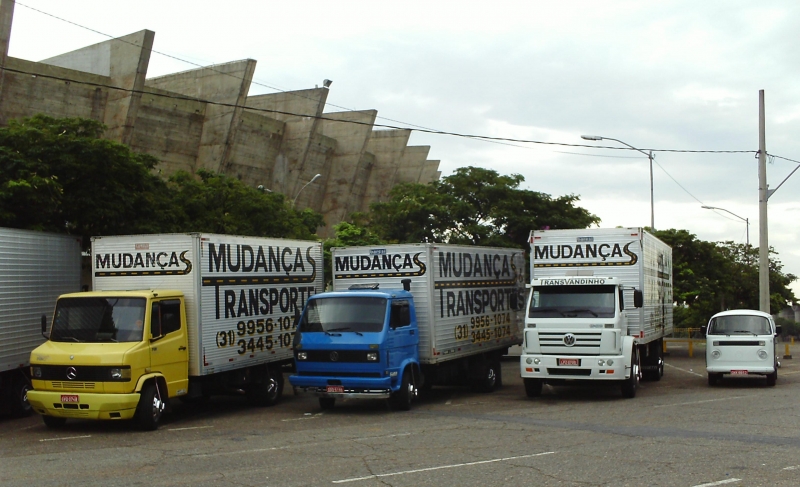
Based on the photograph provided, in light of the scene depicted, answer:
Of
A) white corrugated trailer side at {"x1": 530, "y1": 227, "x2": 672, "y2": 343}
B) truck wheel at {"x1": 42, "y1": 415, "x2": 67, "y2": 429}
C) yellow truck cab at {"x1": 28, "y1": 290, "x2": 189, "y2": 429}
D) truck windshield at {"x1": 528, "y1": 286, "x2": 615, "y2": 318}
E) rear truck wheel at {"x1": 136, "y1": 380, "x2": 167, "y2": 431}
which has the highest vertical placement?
white corrugated trailer side at {"x1": 530, "y1": 227, "x2": 672, "y2": 343}

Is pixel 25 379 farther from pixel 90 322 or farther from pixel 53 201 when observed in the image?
pixel 53 201

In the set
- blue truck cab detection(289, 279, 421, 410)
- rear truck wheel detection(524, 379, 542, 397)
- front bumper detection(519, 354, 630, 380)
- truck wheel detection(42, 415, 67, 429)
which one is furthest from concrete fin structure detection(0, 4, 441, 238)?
front bumper detection(519, 354, 630, 380)

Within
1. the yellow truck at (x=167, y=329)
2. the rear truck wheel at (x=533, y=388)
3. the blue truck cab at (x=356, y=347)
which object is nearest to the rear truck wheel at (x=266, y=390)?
the yellow truck at (x=167, y=329)

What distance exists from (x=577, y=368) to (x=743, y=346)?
6035 mm

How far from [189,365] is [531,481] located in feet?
26.5

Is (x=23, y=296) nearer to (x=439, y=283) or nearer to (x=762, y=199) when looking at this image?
(x=439, y=283)

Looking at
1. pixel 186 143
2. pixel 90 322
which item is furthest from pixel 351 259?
pixel 186 143

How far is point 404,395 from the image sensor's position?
1602 cm

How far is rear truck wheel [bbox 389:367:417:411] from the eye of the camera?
1600 centimetres

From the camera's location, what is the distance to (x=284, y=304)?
18.1 m

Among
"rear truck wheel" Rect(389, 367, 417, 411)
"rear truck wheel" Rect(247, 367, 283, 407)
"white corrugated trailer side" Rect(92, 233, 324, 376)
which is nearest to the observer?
"white corrugated trailer side" Rect(92, 233, 324, 376)

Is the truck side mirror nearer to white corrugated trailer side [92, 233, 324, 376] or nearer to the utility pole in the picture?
white corrugated trailer side [92, 233, 324, 376]

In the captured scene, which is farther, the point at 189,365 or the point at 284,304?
the point at 284,304

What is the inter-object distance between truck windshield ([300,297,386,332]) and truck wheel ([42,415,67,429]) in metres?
4.56
